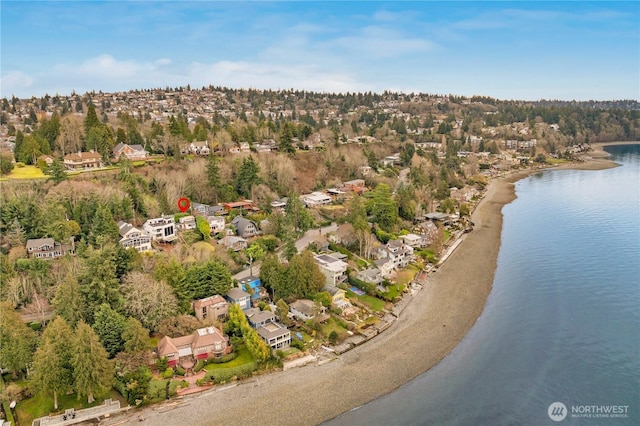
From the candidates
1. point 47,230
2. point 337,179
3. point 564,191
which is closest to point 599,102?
point 564,191

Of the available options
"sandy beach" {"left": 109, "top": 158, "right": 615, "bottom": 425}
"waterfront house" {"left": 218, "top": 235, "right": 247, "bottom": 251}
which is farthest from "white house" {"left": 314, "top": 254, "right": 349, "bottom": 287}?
"waterfront house" {"left": 218, "top": 235, "right": 247, "bottom": 251}

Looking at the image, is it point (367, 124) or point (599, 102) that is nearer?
point (367, 124)

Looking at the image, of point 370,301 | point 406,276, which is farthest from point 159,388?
point 406,276

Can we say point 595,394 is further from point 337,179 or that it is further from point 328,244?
point 337,179

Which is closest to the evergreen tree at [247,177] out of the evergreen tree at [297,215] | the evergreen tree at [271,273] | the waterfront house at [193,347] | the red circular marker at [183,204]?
the evergreen tree at [297,215]

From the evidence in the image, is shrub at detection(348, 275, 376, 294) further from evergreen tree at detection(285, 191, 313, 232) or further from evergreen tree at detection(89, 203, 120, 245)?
evergreen tree at detection(89, 203, 120, 245)

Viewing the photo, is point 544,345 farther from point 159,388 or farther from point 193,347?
point 159,388

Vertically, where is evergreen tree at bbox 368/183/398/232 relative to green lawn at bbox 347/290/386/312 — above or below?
above

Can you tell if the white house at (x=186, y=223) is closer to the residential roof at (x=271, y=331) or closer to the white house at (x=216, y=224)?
the white house at (x=216, y=224)
